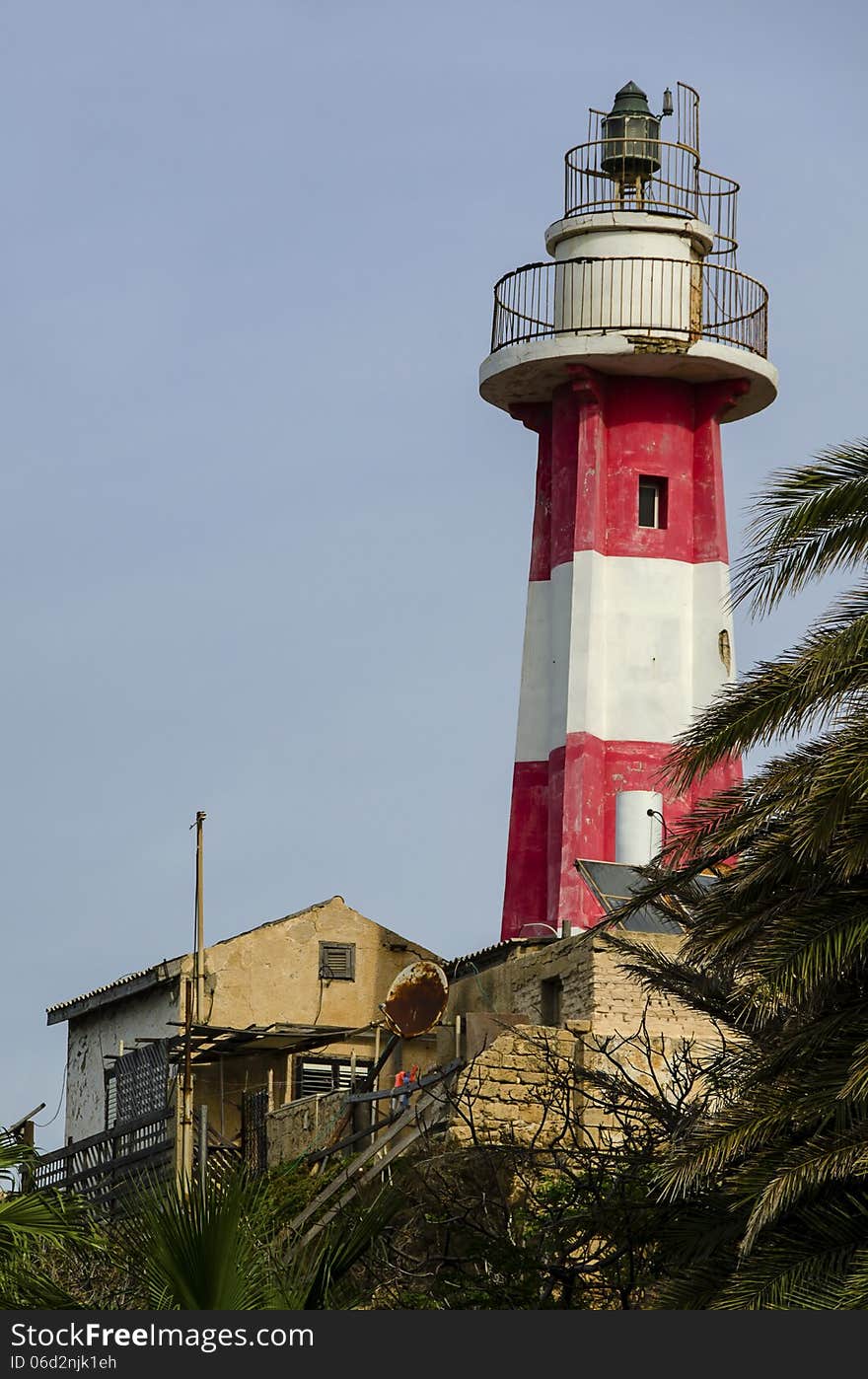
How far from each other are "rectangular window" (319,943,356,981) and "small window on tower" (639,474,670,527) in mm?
6422

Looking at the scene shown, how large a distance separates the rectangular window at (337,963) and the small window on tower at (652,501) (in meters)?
6.42

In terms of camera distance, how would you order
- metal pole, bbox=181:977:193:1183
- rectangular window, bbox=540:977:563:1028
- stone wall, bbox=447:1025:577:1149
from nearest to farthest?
1. stone wall, bbox=447:1025:577:1149
2. rectangular window, bbox=540:977:563:1028
3. metal pole, bbox=181:977:193:1183

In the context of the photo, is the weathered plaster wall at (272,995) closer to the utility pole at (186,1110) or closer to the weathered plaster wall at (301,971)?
the weathered plaster wall at (301,971)

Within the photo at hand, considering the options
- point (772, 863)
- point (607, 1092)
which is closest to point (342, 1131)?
point (607, 1092)

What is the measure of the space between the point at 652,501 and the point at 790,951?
2015 cm

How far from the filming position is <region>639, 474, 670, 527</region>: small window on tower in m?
36.1

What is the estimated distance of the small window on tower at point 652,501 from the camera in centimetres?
3606

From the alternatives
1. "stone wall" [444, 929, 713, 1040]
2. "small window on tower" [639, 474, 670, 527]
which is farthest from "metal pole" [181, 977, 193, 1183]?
"small window on tower" [639, 474, 670, 527]

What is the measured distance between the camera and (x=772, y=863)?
17.0 metres

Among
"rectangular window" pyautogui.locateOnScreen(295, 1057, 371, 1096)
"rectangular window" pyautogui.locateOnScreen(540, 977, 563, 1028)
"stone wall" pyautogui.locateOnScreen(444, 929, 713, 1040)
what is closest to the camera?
"stone wall" pyautogui.locateOnScreen(444, 929, 713, 1040)

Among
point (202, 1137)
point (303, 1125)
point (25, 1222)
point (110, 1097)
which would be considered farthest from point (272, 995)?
point (25, 1222)

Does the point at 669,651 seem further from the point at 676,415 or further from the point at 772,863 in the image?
the point at 772,863

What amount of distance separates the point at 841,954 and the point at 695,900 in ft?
8.48

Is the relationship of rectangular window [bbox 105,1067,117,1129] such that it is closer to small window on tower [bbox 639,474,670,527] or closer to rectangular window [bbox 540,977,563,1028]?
rectangular window [bbox 540,977,563,1028]
